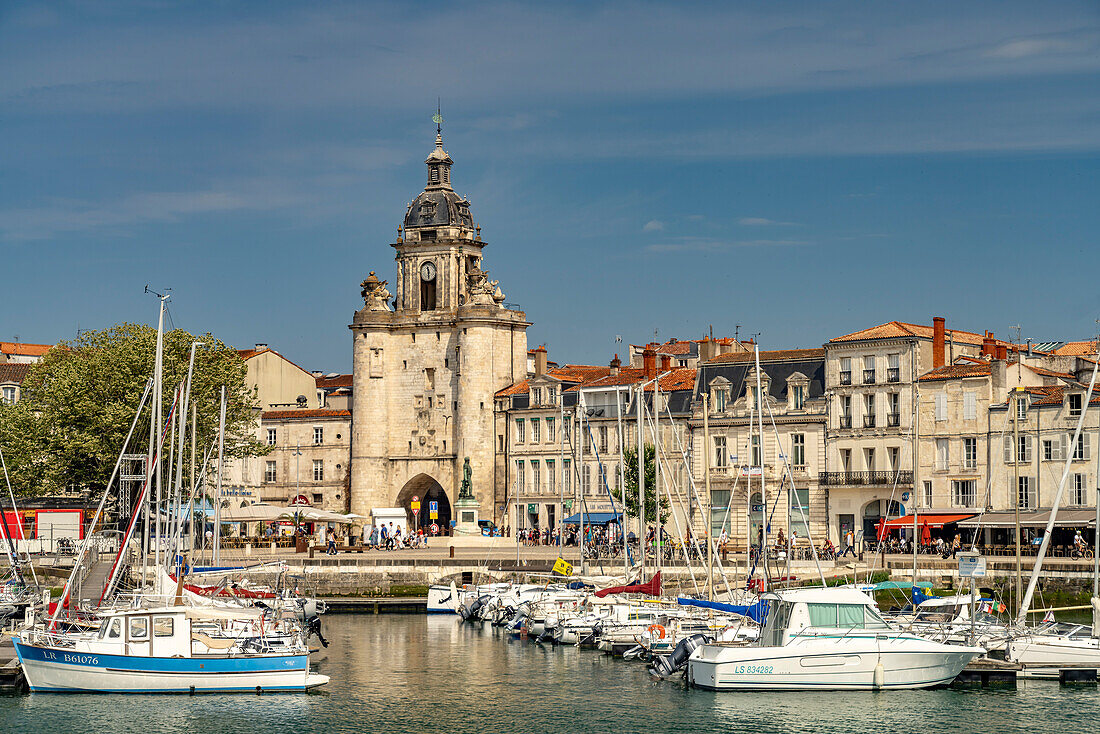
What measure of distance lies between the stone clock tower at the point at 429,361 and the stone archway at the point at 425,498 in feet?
0.27

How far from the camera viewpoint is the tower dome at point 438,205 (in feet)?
318

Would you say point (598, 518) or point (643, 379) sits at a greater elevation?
point (643, 379)

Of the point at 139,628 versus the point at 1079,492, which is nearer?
the point at 139,628

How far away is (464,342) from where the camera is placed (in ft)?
307

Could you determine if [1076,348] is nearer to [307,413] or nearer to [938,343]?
[938,343]

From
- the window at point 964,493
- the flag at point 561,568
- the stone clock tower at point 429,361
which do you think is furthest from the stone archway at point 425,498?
the flag at point 561,568

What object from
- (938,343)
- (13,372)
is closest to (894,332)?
(938,343)

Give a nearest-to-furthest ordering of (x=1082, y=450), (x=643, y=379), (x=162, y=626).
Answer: (x=162, y=626) < (x=1082, y=450) < (x=643, y=379)

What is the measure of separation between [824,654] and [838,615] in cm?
101

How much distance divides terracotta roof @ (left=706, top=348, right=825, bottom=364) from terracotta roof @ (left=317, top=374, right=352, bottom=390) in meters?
31.9

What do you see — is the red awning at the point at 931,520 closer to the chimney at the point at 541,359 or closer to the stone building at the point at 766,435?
the stone building at the point at 766,435

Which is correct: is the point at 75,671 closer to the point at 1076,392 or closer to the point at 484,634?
the point at 484,634

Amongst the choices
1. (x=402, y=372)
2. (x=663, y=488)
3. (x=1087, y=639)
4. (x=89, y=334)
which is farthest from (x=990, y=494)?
(x=89, y=334)

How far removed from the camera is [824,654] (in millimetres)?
39812
